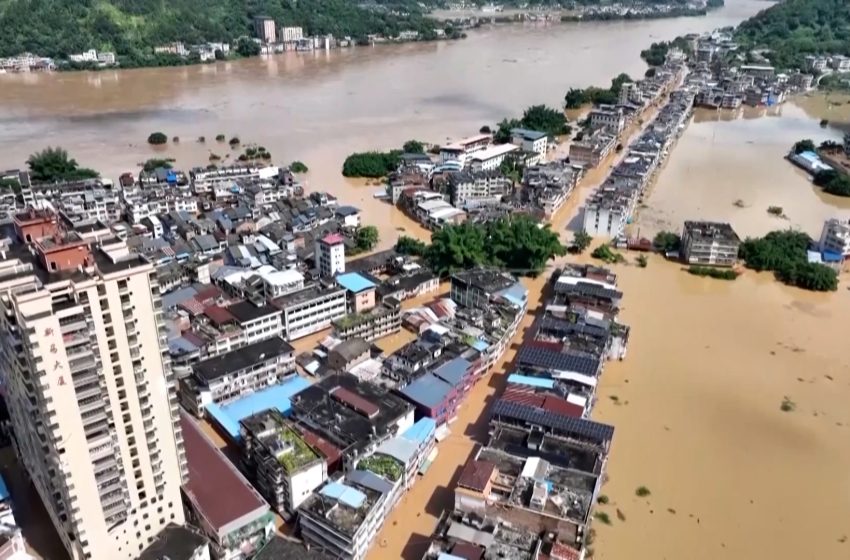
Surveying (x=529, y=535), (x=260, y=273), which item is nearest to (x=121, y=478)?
(x=529, y=535)

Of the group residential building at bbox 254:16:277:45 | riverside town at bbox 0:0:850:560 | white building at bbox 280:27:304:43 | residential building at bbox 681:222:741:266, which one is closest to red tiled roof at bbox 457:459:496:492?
riverside town at bbox 0:0:850:560

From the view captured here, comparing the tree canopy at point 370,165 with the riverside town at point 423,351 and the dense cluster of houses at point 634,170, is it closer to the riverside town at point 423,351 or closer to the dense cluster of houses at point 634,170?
the riverside town at point 423,351

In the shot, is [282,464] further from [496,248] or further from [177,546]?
[496,248]

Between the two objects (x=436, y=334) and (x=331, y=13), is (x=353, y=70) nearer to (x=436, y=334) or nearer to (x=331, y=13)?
(x=331, y=13)

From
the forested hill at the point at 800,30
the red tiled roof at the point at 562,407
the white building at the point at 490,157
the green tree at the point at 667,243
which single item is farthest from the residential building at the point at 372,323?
the forested hill at the point at 800,30

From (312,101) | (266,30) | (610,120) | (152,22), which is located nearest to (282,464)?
(610,120)

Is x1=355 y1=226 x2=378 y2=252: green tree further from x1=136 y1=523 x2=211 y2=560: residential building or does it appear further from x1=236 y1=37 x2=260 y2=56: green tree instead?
x1=236 y1=37 x2=260 y2=56: green tree

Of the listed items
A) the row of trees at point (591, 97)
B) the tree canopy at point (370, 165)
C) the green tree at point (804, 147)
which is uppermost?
the row of trees at point (591, 97)
